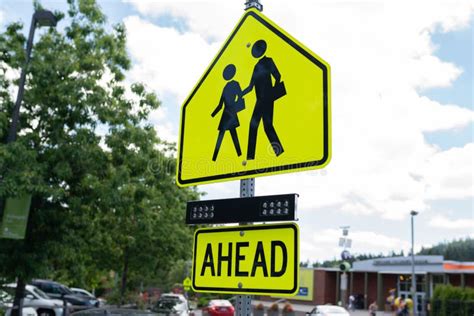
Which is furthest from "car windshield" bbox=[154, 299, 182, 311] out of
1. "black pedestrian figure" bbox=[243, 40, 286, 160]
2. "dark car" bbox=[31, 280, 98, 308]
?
"black pedestrian figure" bbox=[243, 40, 286, 160]

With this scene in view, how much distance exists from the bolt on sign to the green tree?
28.9 feet

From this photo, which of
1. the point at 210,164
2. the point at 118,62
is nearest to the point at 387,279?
the point at 118,62

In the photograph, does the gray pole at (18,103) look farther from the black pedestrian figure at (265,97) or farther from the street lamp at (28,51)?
the black pedestrian figure at (265,97)

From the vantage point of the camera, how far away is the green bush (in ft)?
108

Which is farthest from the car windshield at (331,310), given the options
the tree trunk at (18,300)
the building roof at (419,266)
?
the building roof at (419,266)

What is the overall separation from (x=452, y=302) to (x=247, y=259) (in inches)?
1373

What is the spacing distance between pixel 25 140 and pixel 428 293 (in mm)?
46543

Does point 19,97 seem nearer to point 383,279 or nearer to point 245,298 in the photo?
point 245,298

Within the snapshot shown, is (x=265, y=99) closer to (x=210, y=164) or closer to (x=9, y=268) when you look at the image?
(x=210, y=164)

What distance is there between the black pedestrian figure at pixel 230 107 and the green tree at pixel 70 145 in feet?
28.5

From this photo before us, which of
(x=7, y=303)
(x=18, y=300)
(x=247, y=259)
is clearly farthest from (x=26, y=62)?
(x=247, y=259)

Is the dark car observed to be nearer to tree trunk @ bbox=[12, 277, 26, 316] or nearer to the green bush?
tree trunk @ bbox=[12, 277, 26, 316]

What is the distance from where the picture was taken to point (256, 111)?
291cm

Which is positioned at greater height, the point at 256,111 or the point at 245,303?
the point at 256,111
